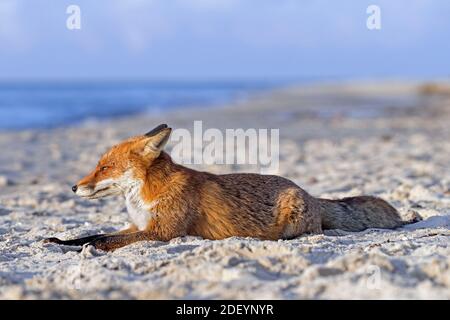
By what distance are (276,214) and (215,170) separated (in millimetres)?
5672

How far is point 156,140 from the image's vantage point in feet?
19.5

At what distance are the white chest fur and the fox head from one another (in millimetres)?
54

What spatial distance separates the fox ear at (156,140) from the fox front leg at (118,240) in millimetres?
736

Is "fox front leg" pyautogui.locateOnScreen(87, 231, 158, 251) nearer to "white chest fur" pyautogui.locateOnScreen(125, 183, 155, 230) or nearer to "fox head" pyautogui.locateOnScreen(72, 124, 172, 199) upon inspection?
"white chest fur" pyautogui.locateOnScreen(125, 183, 155, 230)

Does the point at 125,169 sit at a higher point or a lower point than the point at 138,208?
higher

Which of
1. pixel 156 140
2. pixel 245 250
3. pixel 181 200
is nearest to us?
Answer: pixel 245 250

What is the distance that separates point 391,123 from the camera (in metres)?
21.9

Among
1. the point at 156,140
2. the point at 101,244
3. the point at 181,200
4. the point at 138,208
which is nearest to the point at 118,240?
the point at 101,244

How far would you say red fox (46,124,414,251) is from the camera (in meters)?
5.80

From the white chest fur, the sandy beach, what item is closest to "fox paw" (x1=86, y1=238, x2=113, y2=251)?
the sandy beach

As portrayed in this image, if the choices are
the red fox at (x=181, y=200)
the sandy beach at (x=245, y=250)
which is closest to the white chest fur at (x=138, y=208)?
the red fox at (x=181, y=200)

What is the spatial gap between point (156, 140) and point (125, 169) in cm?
38

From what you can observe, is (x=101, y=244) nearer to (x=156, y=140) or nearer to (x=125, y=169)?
(x=125, y=169)

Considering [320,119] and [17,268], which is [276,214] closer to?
[17,268]
